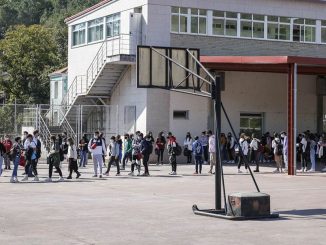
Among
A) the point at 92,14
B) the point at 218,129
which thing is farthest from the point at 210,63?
the point at 218,129

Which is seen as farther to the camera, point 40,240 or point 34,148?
point 34,148

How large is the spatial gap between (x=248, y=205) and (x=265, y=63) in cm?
1775

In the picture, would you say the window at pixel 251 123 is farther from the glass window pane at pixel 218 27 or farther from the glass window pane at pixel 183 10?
the glass window pane at pixel 183 10

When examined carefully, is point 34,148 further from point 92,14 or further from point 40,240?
point 92,14

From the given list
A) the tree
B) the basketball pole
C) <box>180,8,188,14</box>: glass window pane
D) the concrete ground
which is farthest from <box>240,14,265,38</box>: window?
the tree

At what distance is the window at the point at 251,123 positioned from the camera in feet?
139

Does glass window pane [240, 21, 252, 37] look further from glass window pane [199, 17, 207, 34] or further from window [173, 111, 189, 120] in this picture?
window [173, 111, 189, 120]

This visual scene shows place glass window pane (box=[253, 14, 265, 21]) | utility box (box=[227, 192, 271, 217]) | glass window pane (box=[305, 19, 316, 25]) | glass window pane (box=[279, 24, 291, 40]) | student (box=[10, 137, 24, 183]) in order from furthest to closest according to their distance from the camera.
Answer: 1. glass window pane (box=[305, 19, 316, 25])
2. glass window pane (box=[279, 24, 291, 40])
3. glass window pane (box=[253, 14, 265, 21])
4. student (box=[10, 137, 24, 183])
5. utility box (box=[227, 192, 271, 217])

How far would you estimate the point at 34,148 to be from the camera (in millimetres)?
26609

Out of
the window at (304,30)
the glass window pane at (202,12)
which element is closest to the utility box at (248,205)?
the glass window pane at (202,12)

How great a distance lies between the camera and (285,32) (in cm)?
4325

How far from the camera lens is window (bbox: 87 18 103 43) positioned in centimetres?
4338

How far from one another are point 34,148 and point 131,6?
15.4m

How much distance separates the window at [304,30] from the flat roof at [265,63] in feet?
25.1
